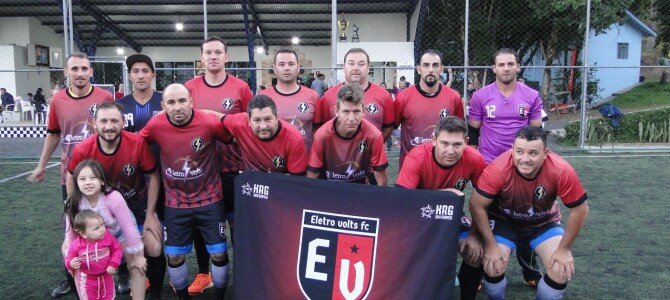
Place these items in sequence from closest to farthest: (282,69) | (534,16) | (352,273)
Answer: (352,273)
(282,69)
(534,16)

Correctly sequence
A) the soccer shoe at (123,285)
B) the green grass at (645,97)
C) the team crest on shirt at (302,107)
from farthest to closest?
the green grass at (645,97), the team crest on shirt at (302,107), the soccer shoe at (123,285)

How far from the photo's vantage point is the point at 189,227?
14.4 feet

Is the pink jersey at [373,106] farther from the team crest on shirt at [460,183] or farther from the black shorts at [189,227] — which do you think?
the black shorts at [189,227]

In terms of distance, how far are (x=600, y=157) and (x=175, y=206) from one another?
1070cm

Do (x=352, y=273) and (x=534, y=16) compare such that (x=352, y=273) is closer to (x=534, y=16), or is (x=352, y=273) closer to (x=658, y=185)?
(x=658, y=185)

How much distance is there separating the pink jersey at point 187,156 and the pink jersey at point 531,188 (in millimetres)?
2031

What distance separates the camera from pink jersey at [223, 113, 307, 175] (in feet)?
14.0

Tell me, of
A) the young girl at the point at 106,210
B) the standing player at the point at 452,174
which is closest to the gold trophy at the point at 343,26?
the standing player at the point at 452,174

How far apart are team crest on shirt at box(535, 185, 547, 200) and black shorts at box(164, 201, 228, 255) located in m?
2.35

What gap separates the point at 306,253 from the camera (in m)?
3.61

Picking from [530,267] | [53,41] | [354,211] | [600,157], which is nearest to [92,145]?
[354,211]

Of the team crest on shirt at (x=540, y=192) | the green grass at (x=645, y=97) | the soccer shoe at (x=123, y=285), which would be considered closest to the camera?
the team crest on shirt at (x=540, y=192)

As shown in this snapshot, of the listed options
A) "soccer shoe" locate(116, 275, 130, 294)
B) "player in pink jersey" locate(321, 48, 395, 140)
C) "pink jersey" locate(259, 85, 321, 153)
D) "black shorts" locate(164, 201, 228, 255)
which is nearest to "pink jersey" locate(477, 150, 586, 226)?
"player in pink jersey" locate(321, 48, 395, 140)

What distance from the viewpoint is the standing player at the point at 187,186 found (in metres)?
4.29
